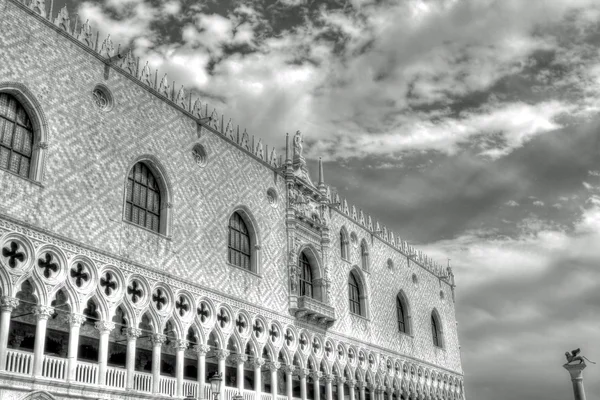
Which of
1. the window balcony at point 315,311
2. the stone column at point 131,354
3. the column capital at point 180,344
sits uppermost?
the window balcony at point 315,311

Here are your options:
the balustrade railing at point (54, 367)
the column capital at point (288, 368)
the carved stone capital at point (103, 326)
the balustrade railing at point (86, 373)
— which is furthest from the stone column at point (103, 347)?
the column capital at point (288, 368)

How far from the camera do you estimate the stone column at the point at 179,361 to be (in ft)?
65.3

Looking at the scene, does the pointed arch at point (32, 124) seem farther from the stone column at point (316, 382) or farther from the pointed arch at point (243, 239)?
the stone column at point (316, 382)

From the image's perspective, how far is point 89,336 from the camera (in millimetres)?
18766

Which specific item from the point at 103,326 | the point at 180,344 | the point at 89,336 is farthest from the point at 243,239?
the point at 103,326

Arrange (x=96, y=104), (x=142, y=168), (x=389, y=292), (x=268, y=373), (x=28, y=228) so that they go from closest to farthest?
(x=28, y=228)
(x=96, y=104)
(x=142, y=168)
(x=268, y=373)
(x=389, y=292)

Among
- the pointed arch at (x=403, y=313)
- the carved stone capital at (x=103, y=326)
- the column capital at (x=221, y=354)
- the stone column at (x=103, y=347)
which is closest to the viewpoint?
the stone column at (x=103, y=347)

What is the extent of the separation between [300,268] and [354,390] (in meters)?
6.19

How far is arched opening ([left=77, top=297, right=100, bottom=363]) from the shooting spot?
18.1 m

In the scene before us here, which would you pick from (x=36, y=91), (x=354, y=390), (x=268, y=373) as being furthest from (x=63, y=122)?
(x=354, y=390)

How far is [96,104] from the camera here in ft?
64.0

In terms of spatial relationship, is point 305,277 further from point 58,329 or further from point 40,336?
point 40,336

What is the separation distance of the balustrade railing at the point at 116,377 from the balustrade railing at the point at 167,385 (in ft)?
4.64

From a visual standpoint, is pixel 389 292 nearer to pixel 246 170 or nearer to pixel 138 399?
pixel 246 170
